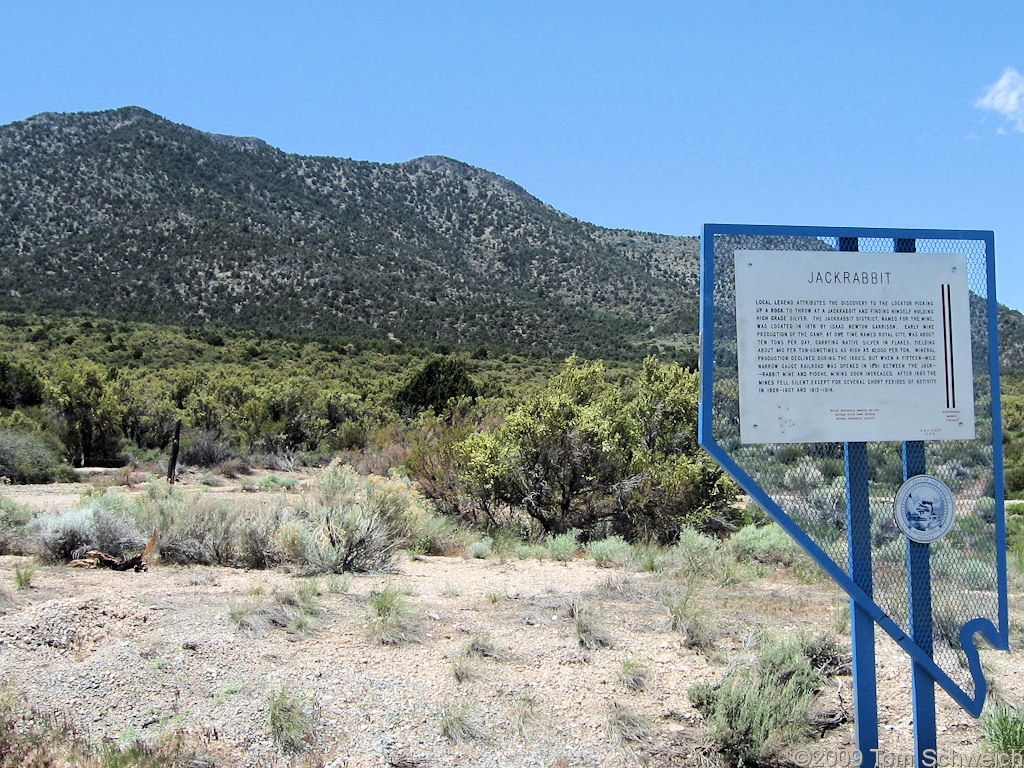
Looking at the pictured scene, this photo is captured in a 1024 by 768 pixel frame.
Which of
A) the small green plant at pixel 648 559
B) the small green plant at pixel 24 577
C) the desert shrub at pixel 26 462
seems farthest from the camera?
the desert shrub at pixel 26 462

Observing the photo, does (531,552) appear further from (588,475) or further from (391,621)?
(391,621)

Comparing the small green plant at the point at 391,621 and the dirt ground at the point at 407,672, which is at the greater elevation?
the small green plant at the point at 391,621

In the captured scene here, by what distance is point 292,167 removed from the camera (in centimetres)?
8831

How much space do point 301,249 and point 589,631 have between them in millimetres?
67576

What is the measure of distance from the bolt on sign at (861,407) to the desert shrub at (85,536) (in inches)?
236

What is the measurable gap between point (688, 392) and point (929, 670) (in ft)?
28.4

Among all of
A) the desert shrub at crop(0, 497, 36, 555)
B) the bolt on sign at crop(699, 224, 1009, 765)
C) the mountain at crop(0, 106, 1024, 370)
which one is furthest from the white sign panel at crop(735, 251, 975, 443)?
the mountain at crop(0, 106, 1024, 370)

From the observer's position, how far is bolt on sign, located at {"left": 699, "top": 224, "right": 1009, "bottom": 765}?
12.8ft

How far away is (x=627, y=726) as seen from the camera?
4453mm

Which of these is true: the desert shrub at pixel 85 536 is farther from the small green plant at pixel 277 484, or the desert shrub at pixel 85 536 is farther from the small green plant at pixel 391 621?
the small green plant at pixel 277 484

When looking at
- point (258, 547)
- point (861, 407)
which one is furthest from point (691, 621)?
point (258, 547)

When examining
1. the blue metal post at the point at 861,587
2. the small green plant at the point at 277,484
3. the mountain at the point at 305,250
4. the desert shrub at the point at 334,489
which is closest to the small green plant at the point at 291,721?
the blue metal post at the point at 861,587

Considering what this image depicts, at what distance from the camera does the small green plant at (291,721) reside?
413 cm

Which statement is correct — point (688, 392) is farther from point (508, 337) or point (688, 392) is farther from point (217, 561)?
point (508, 337)
